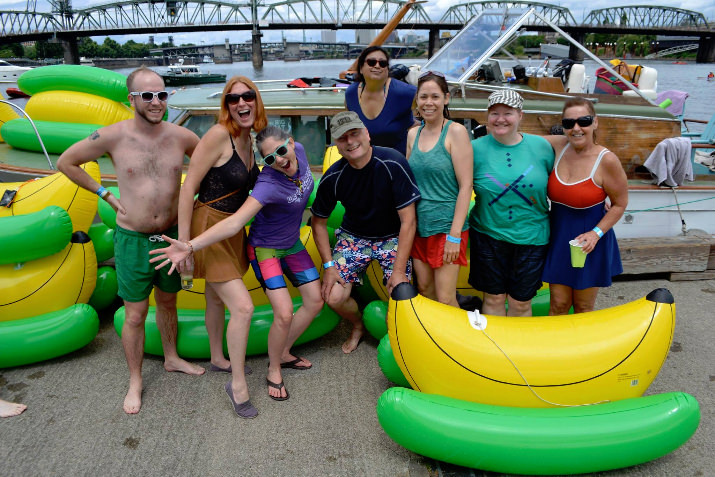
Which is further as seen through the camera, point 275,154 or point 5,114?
point 5,114

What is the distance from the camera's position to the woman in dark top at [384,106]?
354 centimetres

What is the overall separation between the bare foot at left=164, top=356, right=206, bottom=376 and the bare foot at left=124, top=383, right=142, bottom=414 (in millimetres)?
324

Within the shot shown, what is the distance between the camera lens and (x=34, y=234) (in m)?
3.58

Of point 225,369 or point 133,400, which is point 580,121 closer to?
point 225,369

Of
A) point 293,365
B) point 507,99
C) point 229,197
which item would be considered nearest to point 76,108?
point 229,197

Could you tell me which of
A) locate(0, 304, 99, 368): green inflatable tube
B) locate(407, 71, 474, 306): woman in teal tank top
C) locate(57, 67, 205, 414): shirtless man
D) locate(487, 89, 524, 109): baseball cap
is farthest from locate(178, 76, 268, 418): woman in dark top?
locate(487, 89, 524, 109): baseball cap

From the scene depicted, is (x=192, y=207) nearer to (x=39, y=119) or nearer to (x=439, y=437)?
(x=439, y=437)

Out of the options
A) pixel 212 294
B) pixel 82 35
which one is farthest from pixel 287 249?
pixel 82 35

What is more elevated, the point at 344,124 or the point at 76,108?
the point at 344,124

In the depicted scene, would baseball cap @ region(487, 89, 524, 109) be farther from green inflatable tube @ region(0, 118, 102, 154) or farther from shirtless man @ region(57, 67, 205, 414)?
green inflatable tube @ region(0, 118, 102, 154)

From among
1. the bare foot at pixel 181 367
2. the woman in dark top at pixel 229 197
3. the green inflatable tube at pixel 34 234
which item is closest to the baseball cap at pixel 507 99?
the woman in dark top at pixel 229 197

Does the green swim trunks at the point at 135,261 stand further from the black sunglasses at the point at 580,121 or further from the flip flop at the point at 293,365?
the black sunglasses at the point at 580,121

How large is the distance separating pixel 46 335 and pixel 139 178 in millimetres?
1452

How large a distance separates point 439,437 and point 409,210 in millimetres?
1242
